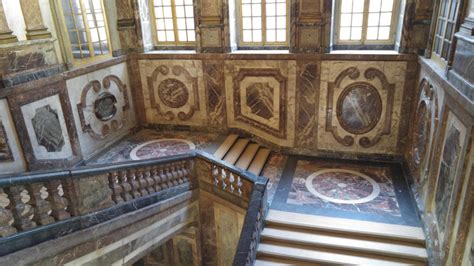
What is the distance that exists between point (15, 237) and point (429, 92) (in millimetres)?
7275

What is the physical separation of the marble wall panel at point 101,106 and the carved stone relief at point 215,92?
232cm

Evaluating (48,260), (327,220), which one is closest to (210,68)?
(327,220)

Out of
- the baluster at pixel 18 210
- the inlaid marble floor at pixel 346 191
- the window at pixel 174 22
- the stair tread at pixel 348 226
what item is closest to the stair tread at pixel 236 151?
the inlaid marble floor at pixel 346 191

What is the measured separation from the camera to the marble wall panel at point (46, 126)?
682 cm

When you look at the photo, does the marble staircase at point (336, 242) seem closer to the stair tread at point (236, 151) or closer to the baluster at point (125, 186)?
the stair tread at point (236, 151)

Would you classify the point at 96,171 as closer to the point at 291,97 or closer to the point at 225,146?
the point at 225,146

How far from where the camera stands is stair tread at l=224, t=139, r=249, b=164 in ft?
29.1

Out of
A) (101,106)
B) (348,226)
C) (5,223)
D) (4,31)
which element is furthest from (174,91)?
(5,223)

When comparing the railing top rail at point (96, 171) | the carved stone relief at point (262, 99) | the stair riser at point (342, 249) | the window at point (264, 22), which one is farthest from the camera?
the carved stone relief at point (262, 99)

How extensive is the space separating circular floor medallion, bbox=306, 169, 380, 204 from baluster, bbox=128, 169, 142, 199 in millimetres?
3773

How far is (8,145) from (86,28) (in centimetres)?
341

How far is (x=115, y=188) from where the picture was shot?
596 cm

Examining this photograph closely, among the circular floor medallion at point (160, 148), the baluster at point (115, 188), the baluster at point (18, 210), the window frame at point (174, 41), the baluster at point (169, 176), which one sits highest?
the window frame at point (174, 41)

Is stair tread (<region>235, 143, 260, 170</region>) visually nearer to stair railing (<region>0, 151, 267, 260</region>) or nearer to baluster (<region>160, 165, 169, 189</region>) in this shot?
stair railing (<region>0, 151, 267, 260</region>)
